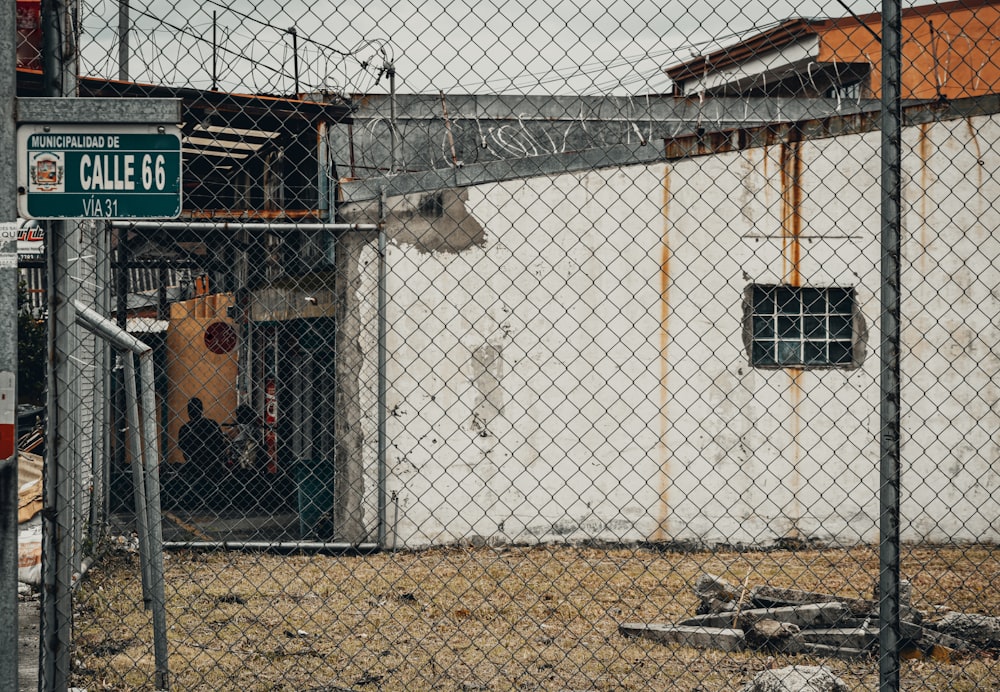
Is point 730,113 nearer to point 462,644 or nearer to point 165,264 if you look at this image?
point 165,264

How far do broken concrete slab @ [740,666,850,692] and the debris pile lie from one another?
1196 millimetres

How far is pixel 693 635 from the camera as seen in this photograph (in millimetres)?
5637

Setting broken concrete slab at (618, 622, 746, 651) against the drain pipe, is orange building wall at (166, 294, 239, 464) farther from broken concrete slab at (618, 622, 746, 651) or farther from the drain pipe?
broken concrete slab at (618, 622, 746, 651)

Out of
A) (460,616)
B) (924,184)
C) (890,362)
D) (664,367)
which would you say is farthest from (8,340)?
(924,184)

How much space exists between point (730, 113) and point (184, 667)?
1386 cm

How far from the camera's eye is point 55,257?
2.88 metres

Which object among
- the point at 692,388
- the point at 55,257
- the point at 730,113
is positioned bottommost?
the point at 692,388

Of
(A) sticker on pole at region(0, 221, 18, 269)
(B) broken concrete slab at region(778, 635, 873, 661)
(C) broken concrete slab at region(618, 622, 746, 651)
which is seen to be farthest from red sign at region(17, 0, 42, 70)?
(B) broken concrete slab at region(778, 635, 873, 661)

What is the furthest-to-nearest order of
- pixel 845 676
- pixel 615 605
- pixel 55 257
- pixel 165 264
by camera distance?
pixel 165 264 < pixel 615 605 < pixel 845 676 < pixel 55 257

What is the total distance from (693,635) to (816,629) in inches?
28.3

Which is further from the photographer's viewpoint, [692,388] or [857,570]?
[692,388]

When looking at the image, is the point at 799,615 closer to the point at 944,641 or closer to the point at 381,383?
the point at 944,641

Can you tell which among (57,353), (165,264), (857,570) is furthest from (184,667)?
(165,264)

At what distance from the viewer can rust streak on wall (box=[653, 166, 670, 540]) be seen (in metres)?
9.16
